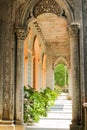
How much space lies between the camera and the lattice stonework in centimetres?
884

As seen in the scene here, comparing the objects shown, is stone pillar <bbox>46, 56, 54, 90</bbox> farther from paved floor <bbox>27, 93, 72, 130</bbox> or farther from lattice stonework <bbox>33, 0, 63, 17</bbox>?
lattice stonework <bbox>33, 0, 63, 17</bbox>

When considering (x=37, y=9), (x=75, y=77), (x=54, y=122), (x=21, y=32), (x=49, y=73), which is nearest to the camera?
(x=75, y=77)

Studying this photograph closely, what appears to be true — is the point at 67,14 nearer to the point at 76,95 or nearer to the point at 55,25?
the point at 76,95

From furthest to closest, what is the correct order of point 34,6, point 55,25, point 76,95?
point 55,25 → point 34,6 → point 76,95

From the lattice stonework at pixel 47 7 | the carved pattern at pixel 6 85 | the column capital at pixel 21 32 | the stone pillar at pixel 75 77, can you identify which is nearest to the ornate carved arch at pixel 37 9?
the lattice stonework at pixel 47 7

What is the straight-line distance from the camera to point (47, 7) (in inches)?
350

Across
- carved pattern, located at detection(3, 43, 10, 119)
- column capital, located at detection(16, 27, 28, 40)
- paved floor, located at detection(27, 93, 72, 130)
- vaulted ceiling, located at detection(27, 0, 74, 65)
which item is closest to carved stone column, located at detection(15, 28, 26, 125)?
column capital, located at detection(16, 27, 28, 40)

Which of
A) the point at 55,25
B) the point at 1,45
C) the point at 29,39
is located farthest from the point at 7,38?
the point at 55,25

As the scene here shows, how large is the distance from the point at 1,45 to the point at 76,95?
8.55 ft

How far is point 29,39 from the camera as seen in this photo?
1581 centimetres

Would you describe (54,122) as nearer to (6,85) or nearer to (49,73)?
(6,85)

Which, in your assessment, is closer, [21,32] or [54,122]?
[21,32]

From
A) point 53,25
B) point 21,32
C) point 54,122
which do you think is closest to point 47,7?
point 21,32

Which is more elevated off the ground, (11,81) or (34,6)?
(34,6)
